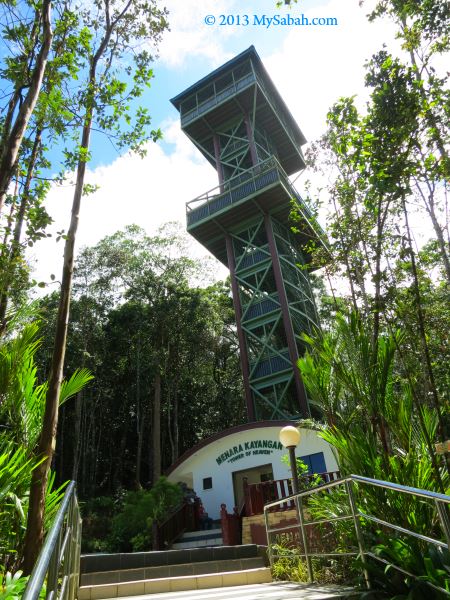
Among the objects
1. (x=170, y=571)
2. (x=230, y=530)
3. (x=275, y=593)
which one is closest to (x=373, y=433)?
(x=275, y=593)

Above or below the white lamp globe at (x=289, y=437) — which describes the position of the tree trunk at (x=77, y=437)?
above

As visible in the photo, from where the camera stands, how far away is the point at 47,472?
2.98 m

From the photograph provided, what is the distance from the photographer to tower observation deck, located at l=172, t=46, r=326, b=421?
13.9 meters

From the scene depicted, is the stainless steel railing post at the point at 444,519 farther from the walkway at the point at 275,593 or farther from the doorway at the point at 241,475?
the doorway at the point at 241,475

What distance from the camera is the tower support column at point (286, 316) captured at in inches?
494

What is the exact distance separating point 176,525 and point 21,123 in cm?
886

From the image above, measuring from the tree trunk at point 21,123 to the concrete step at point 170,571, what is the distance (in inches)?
149

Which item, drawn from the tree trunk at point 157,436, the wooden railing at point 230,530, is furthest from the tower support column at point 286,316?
the tree trunk at point 157,436

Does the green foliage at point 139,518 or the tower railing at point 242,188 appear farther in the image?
the tower railing at point 242,188

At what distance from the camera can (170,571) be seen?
477 centimetres

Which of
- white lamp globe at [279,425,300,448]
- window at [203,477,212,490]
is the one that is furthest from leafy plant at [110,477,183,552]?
white lamp globe at [279,425,300,448]

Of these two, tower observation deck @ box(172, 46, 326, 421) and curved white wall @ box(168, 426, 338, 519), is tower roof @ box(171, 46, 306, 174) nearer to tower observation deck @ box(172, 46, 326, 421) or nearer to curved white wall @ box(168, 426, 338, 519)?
tower observation deck @ box(172, 46, 326, 421)

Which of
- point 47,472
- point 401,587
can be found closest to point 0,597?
point 47,472

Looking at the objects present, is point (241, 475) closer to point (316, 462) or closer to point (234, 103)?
point (316, 462)
